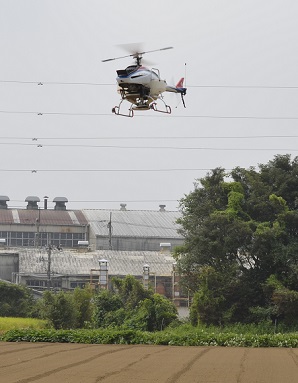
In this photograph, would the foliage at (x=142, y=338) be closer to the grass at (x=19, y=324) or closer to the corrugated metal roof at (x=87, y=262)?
the grass at (x=19, y=324)

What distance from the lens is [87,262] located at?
Result: 77.5m

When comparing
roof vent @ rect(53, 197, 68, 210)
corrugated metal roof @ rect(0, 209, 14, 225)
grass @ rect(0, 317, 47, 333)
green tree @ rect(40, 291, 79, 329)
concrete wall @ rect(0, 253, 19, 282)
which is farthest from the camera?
roof vent @ rect(53, 197, 68, 210)

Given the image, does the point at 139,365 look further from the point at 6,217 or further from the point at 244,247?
the point at 6,217

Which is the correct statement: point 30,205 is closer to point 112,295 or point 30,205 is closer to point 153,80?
point 112,295

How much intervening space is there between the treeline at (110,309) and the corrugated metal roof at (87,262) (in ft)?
46.9

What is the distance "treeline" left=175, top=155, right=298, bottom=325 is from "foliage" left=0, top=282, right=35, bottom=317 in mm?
12351

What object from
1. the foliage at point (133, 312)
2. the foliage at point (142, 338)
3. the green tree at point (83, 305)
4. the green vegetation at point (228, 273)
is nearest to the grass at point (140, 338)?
the foliage at point (142, 338)

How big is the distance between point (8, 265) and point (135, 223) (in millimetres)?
25178

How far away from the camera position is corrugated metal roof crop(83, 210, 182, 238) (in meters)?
96.5

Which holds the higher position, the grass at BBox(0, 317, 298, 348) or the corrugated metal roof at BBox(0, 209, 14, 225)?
the corrugated metal roof at BBox(0, 209, 14, 225)

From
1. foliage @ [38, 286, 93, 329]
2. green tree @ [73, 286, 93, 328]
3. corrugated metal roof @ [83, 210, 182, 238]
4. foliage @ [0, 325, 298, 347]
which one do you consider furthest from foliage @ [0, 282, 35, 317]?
corrugated metal roof @ [83, 210, 182, 238]

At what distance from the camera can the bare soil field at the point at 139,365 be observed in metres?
21.2

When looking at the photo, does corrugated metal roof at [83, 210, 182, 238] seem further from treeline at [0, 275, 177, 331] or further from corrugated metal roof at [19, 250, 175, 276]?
treeline at [0, 275, 177, 331]

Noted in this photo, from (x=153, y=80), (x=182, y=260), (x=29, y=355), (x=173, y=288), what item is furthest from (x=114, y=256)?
(x=29, y=355)
